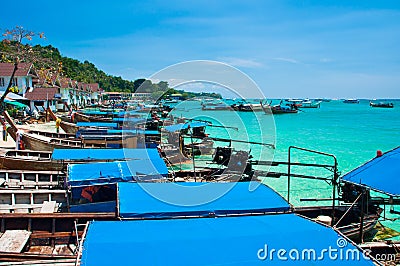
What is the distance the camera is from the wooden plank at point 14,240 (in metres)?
7.41

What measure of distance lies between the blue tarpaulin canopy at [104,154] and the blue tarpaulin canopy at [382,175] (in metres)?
6.15

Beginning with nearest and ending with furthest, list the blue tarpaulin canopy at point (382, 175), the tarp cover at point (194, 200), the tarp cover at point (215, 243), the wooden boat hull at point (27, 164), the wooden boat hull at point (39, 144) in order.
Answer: the tarp cover at point (215, 243) < the tarp cover at point (194, 200) < the blue tarpaulin canopy at point (382, 175) < the wooden boat hull at point (27, 164) < the wooden boat hull at point (39, 144)

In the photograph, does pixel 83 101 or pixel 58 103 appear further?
pixel 83 101

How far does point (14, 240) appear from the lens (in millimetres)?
7793

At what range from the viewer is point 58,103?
5547 centimetres

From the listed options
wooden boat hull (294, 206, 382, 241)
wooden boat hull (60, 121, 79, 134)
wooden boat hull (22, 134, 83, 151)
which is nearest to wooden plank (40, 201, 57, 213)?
wooden boat hull (294, 206, 382, 241)

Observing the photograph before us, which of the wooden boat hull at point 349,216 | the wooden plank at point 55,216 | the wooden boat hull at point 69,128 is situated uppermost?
the wooden boat hull at point 69,128

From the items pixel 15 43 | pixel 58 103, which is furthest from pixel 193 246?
pixel 58 103

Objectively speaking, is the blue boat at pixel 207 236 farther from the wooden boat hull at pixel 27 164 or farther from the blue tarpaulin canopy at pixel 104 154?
the wooden boat hull at pixel 27 164

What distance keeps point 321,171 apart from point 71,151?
59.6 feet

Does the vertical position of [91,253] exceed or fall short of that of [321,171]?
it exceeds it

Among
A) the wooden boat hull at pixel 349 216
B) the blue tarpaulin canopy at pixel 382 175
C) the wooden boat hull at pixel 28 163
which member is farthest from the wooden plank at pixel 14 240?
the blue tarpaulin canopy at pixel 382 175

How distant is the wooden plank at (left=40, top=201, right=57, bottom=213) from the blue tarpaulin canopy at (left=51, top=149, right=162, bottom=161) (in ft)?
5.38

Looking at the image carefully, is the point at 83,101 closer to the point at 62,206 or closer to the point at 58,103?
the point at 58,103
